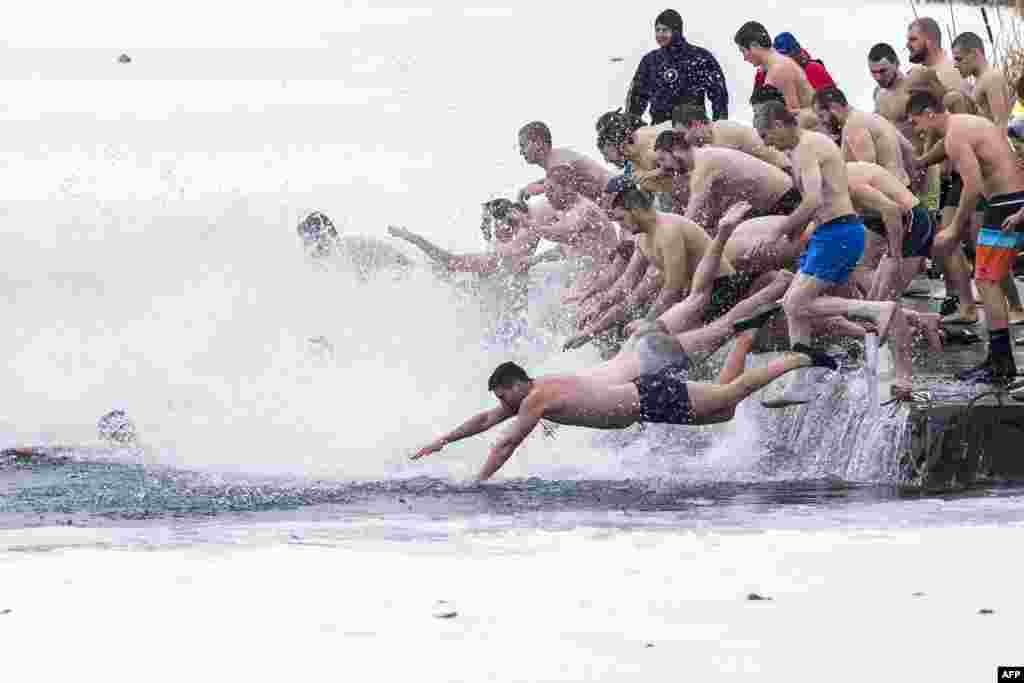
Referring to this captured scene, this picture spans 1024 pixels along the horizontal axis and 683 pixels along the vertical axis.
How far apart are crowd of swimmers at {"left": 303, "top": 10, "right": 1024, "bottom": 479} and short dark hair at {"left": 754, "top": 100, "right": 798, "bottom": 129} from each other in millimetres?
10

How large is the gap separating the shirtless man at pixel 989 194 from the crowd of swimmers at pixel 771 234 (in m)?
0.01

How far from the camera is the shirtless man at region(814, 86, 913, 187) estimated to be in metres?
13.3

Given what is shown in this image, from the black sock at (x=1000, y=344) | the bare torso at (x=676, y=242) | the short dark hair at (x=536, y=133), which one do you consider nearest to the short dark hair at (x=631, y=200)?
the bare torso at (x=676, y=242)

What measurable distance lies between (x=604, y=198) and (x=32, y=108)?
19.9m

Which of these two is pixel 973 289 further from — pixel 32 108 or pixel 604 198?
pixel 32 108

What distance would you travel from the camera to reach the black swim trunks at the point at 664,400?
41.1 ft

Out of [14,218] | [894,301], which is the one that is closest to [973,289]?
[894,301]

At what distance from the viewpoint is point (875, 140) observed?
13.4 m

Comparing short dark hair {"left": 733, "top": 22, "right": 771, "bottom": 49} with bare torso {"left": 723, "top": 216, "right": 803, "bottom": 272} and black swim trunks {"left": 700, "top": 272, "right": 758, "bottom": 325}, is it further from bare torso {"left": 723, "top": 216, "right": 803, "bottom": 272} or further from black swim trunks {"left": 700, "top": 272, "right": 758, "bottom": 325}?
black swim trunks {"left": 700, "top": 272, "right": 758, "bottom": 325}

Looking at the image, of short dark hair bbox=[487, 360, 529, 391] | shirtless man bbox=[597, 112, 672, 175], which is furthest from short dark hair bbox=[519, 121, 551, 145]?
short dark hair bbox=[487, 360, 529, 391]

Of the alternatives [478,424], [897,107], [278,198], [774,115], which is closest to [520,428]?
[478,424]

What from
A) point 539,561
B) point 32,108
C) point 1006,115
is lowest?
point 539,561

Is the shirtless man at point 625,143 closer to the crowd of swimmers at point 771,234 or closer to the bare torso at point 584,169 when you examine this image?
the crowd of swimmers at point 771,234

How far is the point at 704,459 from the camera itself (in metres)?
13.2
